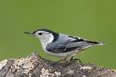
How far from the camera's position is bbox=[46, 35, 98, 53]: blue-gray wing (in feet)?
24.5

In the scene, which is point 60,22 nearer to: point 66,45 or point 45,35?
point 45,35

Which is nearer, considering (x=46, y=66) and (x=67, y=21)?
(x=46, y=66)

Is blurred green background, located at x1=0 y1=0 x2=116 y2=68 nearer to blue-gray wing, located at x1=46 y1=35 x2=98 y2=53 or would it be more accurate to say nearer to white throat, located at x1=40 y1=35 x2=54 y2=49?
white throat, located at x1=40 y1=35 x2=54 y2=49

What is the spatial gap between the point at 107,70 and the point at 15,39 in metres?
5.71

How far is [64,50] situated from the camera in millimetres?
7516

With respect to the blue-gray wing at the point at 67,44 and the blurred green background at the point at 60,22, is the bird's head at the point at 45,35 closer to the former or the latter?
the blue-gray wing at the point at 67,44

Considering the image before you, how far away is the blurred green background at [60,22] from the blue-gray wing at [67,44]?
12.9ft

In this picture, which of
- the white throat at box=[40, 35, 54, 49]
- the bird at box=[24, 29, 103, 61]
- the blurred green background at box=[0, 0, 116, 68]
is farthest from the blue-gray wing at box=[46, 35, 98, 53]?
the blurred green background at box=[0, 0, 116, 68]

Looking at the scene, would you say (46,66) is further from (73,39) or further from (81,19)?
(81,19)

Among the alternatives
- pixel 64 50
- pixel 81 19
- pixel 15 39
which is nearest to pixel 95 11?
pixel 81 19

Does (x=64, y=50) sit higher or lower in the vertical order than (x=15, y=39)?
higher

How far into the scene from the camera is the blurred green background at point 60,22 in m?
12.1

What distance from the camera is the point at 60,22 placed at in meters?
13.6

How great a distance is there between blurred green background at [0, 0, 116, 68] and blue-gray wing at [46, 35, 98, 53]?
12.9 ft
